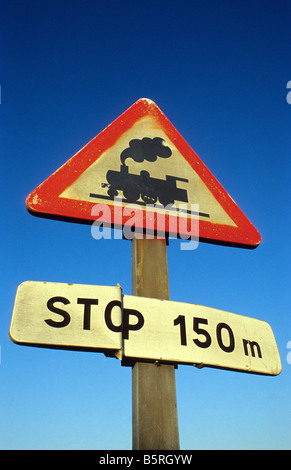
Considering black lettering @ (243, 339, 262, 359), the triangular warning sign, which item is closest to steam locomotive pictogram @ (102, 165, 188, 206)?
the triangular warning sign

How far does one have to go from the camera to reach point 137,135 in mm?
1775

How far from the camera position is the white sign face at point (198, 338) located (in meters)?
1.21

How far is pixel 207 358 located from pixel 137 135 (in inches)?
41.4

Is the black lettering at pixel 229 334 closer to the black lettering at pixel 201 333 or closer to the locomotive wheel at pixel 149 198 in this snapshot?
the black lettering at pixel 201 333

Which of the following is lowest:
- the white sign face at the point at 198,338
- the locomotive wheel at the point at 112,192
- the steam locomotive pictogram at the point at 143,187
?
the white sign face at the point at 198,338

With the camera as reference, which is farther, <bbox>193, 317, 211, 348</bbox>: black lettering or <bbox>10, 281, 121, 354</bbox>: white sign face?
<bbox>193, 317, 211, 348</bbox>: black lettering

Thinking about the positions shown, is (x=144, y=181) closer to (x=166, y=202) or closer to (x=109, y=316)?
(x=166, y=202)

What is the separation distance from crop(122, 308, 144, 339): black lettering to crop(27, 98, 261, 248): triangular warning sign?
15.1 inches

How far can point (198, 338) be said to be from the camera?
127 cm

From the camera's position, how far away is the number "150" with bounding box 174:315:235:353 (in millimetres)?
1260

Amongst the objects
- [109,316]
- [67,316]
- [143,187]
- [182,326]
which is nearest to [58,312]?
[67,316]

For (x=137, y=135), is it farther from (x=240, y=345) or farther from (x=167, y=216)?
(x=240, y=345)

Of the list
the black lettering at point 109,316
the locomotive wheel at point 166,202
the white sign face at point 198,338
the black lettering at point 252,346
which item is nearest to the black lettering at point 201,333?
the white sign face at point 198,338

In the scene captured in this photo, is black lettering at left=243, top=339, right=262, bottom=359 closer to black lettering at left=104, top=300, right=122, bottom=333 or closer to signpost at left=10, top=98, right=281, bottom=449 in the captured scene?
signpost at left=10, top=98, right=281, bottom=449
